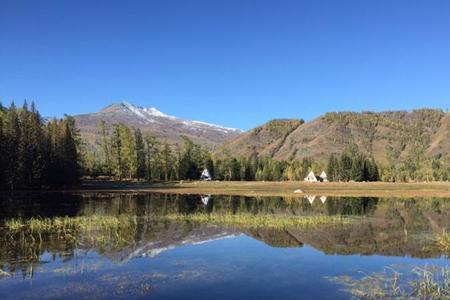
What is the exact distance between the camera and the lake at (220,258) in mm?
20797

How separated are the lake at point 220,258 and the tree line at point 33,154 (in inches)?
1777

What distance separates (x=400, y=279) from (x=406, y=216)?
3380cm

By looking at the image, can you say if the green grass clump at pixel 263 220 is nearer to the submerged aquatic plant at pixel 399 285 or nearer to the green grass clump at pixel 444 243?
the green grass clump at pixel 444 243

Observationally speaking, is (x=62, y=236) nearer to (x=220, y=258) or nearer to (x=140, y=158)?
(x=220, y=258)

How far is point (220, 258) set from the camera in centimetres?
2888

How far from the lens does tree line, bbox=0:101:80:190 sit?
8881 centimetres

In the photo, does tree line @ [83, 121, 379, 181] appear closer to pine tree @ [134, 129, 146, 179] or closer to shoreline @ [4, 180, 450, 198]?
pine tree @ [134, 129, 146, 179]

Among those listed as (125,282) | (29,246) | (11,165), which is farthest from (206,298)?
(11,165)

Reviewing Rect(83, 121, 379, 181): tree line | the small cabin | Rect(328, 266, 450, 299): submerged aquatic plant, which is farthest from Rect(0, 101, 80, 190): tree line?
Rect(328, 266, 450, 299): submerged aquatic plant

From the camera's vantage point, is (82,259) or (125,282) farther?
(82,259)

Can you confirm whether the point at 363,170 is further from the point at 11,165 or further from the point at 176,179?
the point at 11,165

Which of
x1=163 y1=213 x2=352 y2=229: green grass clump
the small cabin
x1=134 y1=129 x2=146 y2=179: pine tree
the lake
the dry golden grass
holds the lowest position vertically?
the lake

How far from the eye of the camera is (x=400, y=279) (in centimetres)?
2289

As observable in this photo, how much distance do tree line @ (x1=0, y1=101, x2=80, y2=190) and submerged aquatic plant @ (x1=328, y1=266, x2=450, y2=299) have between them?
77.9m
